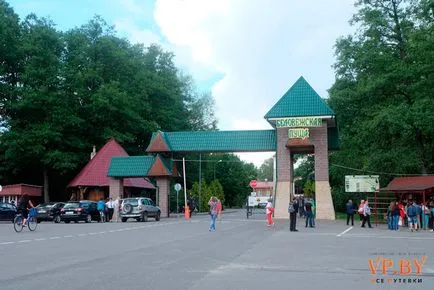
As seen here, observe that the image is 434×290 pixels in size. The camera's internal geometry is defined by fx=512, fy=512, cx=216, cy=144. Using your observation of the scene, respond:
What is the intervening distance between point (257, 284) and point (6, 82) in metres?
51.5

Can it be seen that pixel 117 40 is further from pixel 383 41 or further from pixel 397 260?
pixel 397 260

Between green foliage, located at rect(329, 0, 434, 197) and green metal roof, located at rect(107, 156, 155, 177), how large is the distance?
17.6 metres

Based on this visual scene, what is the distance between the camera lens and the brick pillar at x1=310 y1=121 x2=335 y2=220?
38719 millimetres

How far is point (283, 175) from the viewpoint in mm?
39969

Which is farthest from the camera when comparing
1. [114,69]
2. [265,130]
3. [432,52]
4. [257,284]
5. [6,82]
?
[114,69]

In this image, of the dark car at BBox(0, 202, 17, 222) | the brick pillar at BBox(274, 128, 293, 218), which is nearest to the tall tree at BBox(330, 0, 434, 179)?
the brick pillar at BBox(274, 128, 293, 218)

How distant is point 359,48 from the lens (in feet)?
147

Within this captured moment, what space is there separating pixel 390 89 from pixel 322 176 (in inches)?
390

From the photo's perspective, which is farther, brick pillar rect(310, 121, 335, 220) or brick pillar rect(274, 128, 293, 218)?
brick pillar rect(274, 128, 293, 218)

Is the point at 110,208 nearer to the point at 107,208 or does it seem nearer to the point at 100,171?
the point at 107,208

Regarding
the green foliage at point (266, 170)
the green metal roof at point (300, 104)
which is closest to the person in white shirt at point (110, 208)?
the green metal roof at point (300, 104)

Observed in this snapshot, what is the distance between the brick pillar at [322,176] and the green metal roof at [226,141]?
3.54m

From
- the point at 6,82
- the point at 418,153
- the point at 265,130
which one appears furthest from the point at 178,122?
the point at 418,153

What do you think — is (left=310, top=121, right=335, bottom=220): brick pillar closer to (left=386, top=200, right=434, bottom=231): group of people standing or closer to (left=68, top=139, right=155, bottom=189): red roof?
(left=386, top=200, right=434, bottom=231): group of people standing
